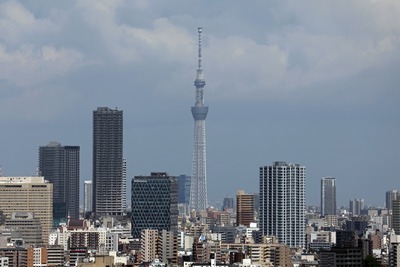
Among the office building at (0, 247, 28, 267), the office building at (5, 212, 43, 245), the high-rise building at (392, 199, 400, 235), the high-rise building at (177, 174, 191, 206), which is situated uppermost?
the high-rise building at (177, 174, 191, 206)

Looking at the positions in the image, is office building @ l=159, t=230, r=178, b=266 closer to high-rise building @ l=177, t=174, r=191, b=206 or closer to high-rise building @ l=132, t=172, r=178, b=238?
high-rise building @ l=132, t=172, r=178, b=238

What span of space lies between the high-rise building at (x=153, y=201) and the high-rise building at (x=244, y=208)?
49.5 ft

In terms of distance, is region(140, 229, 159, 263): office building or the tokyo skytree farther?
the tokyo skytree

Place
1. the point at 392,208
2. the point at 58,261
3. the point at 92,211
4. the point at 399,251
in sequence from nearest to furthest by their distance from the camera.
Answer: the point at 399,251 → the point at 58,261 → the point at 392,208 → the point at 92,211

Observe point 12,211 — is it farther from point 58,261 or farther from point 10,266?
point 10,266

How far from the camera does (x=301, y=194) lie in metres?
135

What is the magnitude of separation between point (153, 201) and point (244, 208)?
69.8ft

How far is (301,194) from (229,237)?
14.5 m

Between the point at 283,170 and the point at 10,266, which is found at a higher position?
the point at 283,170

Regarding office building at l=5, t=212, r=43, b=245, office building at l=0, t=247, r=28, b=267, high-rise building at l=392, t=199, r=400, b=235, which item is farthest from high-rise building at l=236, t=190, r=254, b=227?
office building at l=0, t=247, r=28, b=267

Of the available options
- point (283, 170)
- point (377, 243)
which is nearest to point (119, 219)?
point (283, 170)

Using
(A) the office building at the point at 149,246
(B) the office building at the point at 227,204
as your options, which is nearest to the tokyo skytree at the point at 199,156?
(B) the office building at the point at 227,204

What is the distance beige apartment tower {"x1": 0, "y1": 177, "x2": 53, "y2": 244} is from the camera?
126 metres

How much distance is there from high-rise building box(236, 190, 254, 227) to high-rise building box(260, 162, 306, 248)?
23.3 feet
